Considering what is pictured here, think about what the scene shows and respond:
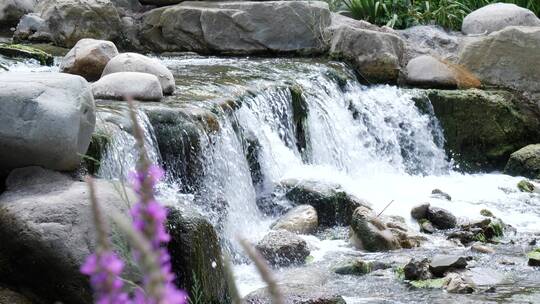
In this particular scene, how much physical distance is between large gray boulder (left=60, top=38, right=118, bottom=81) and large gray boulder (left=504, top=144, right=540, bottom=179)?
468 cm

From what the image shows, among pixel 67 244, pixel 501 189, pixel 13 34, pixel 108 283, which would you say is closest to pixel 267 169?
pixel 501 189

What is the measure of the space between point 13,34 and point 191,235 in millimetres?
7929

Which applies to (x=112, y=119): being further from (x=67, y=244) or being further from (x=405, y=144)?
(x=405, y=144)

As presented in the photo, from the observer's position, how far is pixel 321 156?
905cm

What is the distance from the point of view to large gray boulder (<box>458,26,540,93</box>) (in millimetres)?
10758

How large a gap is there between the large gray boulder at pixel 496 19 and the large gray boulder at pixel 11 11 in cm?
626

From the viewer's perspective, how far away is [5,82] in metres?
4.76

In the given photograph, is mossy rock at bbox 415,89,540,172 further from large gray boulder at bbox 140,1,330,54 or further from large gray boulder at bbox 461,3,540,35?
large gray boulder at bbox 140,1,330,54

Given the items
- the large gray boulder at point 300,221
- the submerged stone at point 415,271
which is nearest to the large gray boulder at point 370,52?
the large gray boulder at point 300,221

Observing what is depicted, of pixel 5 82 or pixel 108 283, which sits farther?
pixel 5 82

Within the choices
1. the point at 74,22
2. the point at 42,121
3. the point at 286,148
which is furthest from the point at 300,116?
the point at 42,121

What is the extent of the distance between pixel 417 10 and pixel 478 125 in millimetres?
3027

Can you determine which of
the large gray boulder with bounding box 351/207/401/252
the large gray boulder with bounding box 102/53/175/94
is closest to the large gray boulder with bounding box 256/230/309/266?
the large gray boulder with bounding box 351/207/401/252

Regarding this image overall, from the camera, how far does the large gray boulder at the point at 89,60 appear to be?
328 inches
